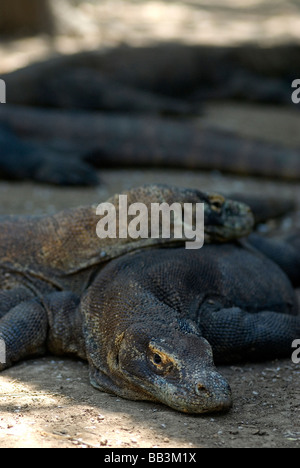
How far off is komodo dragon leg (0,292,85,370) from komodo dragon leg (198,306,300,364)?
2.10 ft

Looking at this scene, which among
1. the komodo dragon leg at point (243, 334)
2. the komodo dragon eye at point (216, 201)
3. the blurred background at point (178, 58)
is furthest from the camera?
the blurred background at point (178, 58)

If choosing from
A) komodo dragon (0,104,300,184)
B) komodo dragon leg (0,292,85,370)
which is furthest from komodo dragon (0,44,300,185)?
komodo dragon leg (0,292,85,370)

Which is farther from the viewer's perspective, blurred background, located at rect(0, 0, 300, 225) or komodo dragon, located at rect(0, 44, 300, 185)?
komodo dragon, located at rect(0, 44, 300, 185)

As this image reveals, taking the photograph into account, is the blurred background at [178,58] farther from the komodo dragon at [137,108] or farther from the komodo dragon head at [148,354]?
the komodo dragon head at [148,354]

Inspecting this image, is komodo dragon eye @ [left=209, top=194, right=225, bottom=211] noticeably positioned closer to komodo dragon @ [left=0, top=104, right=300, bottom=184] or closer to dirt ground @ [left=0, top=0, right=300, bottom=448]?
dirt ground @ [left=0, top=0, right=300, bottom=448]

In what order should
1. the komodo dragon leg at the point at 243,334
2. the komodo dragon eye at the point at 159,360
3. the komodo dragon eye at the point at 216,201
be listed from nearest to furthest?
the komodo dragon eye at the point at 159,360 < the komodo dragon leg at the point at 243,334 < the komodo dragon eye at the point at 216,201

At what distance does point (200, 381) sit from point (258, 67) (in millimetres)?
8427

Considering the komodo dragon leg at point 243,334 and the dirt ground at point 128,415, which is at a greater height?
the komodo dragon leg at point 243,334

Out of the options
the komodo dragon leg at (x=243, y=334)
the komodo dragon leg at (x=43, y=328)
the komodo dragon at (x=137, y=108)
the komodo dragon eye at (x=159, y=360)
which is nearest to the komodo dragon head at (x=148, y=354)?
the komodo dragon eye at (x=159, y=360)

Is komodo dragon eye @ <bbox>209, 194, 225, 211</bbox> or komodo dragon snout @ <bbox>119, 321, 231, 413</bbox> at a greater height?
komodo dragon eye @ <bbox>209, 194, 225, 211</bbox>

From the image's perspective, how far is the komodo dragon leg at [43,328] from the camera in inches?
149

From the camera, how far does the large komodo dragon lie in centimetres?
331
